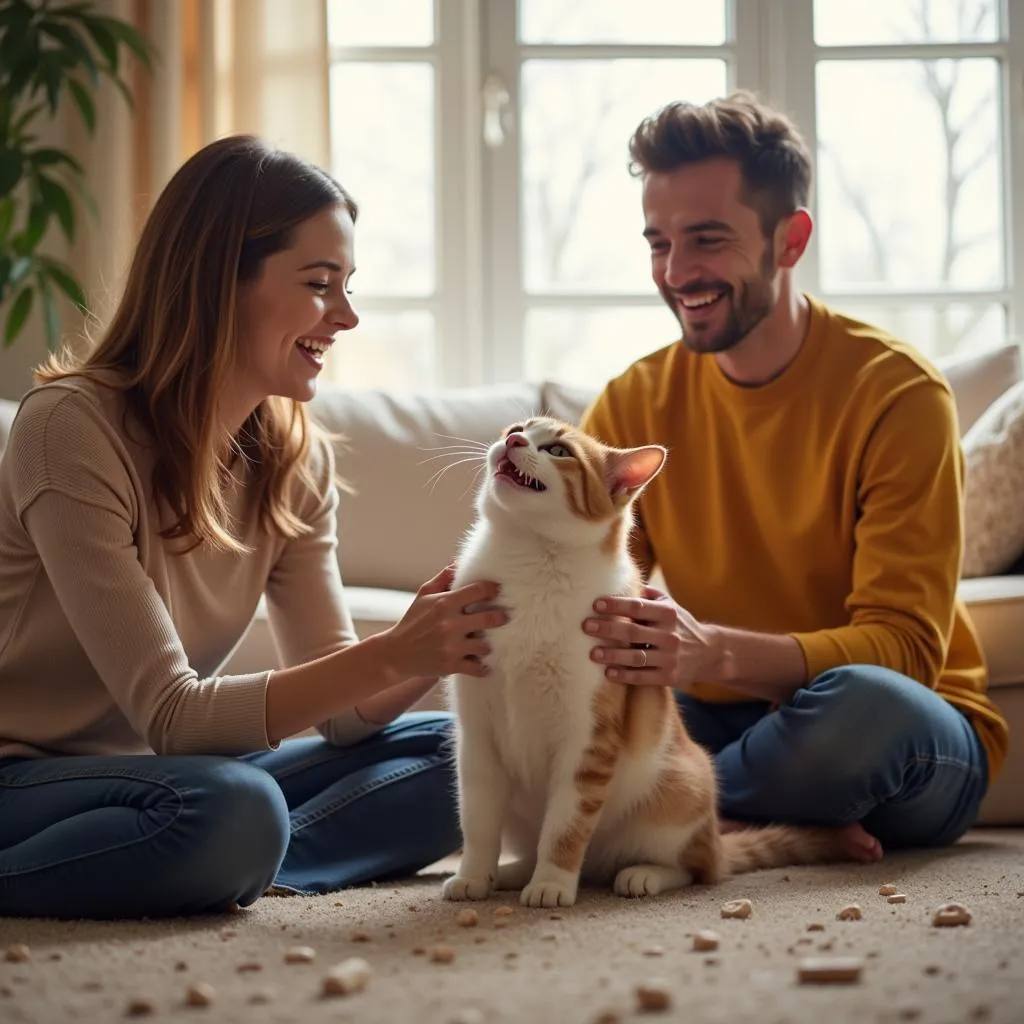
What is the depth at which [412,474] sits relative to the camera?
296 cm

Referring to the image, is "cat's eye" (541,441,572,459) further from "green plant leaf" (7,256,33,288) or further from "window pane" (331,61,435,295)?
"window pane" (331,61,435,295)

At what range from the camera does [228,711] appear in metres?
1.61

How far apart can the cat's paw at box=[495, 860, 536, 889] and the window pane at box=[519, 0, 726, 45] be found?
264cm

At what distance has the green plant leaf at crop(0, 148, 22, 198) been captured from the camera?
119 inches

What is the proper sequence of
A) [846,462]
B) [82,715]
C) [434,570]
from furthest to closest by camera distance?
1. [434,570]
2. [846,462]
3. [82,715]

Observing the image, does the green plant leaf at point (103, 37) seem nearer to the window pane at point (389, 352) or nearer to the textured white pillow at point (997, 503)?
the window pane at point (389, 352)

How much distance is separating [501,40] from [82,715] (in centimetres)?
259

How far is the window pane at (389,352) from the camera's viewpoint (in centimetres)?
360

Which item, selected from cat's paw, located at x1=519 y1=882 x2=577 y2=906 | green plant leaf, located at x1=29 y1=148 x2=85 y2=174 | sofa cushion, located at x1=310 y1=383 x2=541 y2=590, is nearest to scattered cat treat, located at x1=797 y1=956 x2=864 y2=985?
cat's paw, located at x1=519 y1=882 x2=577 y2=906

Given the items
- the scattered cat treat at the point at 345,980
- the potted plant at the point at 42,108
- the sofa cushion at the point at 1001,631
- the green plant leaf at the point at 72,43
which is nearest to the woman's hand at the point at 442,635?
the scattered cat treat at the point at 345,980

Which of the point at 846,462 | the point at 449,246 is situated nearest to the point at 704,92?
the point at 449,246

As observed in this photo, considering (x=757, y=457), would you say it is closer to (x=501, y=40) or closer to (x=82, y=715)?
(x=82, y=715)

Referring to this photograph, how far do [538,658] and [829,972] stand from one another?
1.87ft

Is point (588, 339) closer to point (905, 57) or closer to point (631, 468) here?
point (905, 57)
